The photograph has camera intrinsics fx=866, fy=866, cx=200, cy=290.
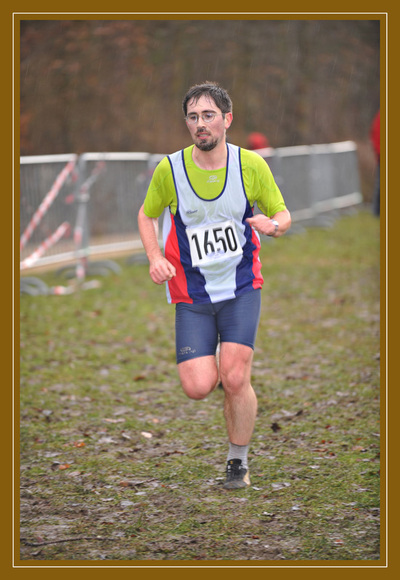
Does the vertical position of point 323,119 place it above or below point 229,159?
above

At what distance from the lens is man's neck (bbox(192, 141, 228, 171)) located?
15.8ft

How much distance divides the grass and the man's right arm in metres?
1.32

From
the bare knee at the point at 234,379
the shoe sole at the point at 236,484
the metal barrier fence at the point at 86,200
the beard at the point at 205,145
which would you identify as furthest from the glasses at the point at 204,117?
the metal barrier fence at the point at 86,200

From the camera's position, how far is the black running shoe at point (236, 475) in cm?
514

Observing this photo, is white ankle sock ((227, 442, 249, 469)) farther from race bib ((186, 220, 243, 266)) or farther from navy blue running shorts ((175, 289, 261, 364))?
race bib ((186, 220, 243, 266))

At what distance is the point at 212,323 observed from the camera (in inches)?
199

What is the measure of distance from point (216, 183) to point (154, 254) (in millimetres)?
523

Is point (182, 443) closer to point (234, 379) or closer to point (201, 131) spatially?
point (234, 379)

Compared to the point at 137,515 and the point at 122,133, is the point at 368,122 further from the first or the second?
the point at 137,515

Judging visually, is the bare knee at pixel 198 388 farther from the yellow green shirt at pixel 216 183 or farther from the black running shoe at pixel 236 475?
the yellow green shirt at pixel 216 183

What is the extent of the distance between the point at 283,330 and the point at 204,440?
3881mm

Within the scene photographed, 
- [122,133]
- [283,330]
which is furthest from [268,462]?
[122,133]

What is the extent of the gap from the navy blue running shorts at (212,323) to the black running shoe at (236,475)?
0.70 metres

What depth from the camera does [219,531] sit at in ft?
14.7
